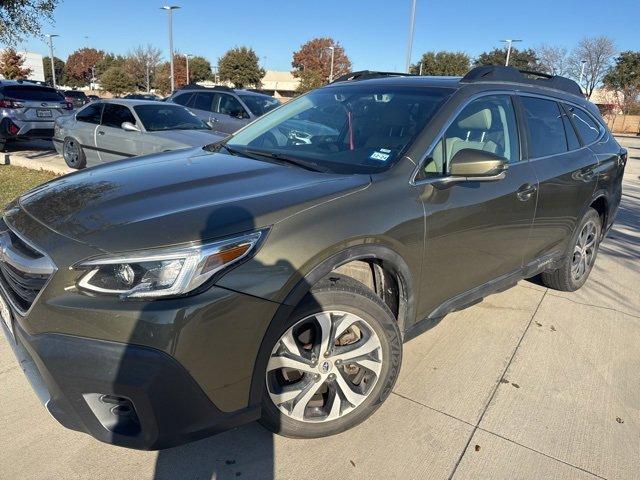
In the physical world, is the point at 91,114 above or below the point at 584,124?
below

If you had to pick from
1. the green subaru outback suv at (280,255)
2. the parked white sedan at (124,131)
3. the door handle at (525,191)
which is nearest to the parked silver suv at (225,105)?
the parked white sedan at (124,131)

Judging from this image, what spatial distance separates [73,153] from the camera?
9.59m

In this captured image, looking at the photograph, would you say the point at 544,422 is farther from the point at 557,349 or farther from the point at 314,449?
the point at 314,449

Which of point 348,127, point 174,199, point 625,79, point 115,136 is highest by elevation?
point 625,79

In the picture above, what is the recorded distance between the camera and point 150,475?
230cm

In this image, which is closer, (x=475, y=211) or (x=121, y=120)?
(x=475, y=211)

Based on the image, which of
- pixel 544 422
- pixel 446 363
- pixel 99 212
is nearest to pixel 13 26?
pixel 99 212

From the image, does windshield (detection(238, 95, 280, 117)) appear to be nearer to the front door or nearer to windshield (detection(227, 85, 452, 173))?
windshield (detection(227, 85, 452, 173))

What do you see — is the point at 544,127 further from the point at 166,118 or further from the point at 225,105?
the point at 225,105

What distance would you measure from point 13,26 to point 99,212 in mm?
11015

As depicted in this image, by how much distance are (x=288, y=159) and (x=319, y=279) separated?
1.00 m

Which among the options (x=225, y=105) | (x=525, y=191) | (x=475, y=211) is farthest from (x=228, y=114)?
(x=475, y=211)

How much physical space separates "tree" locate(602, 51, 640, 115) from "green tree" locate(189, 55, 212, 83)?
46.5 m

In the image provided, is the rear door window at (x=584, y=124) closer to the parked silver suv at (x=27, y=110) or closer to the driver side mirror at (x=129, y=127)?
the driver side mirror at (x=129, y=127)
